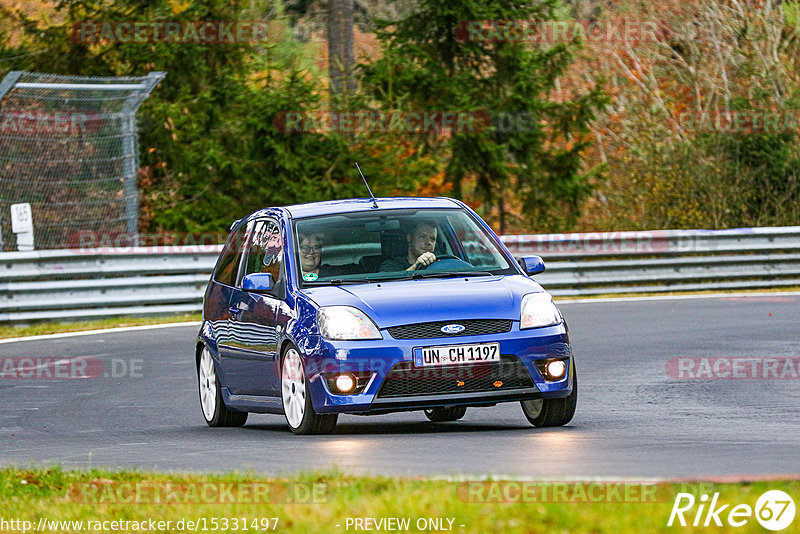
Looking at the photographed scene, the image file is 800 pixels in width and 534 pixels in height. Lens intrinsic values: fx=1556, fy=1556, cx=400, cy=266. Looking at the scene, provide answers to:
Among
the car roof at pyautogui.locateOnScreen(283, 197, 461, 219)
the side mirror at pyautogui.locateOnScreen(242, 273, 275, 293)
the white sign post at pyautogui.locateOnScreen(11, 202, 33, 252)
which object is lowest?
the white sign post at pyautogui.locateOnScreen(11, 202, 33, 252)

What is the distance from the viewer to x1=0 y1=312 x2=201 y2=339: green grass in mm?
19938

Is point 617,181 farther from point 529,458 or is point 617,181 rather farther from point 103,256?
point 529,458

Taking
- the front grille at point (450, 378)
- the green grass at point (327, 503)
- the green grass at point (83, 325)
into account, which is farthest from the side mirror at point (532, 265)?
the green grass at point (83, 325)

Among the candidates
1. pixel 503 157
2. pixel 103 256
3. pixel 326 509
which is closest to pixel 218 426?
pixel 326 509

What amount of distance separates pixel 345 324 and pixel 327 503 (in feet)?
10.8

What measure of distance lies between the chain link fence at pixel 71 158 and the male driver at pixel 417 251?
12.4 m

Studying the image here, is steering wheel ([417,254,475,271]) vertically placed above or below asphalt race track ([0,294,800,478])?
above

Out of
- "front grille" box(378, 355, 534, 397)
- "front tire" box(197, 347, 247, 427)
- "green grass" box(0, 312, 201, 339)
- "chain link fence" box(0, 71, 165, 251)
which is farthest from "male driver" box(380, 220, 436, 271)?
"chain link fence" box(0, 71, 165, 251)

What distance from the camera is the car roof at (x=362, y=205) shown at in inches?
434

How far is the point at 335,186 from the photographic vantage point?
29078 mm

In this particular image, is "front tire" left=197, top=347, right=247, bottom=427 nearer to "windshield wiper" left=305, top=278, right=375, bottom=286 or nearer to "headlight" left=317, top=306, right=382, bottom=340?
"windshield wiper" left=305, top=278, right=375, bottom=286

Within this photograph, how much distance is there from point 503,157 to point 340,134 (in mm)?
4224

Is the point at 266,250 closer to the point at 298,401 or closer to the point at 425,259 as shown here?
the point at 425,259

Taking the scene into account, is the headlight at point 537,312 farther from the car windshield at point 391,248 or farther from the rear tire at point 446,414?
the rear tire at point 446,414
